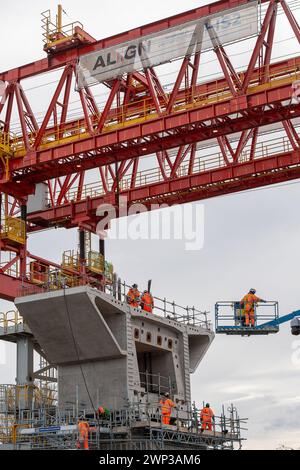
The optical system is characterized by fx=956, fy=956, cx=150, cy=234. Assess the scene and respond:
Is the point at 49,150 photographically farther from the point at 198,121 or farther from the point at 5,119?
the point at 198,121

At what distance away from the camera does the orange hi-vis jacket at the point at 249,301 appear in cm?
4259

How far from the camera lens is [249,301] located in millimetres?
42688

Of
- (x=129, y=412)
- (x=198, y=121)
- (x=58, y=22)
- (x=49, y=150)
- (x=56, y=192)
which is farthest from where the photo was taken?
(x=56, y=192)

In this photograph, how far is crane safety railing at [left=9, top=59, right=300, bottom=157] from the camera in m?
41.8

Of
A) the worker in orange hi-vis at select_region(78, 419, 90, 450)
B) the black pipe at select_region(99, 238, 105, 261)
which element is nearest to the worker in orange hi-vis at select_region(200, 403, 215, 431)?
the worker in orange hi-vis at select_region(78, 419, 90, 450)

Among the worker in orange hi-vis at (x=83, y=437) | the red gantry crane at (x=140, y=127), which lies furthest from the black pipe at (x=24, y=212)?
the worker in orange hi-vis at (x=83, y=437)

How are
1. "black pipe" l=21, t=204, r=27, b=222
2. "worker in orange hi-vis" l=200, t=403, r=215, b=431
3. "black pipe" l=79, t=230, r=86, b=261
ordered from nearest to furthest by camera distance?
"worker in orange hi-vis" l=200, t=403, r=215, b=431 → "black pipe" l=21, t=204, r=27, b=222 → "black pipe" l=79, t=230, r=86, b=261

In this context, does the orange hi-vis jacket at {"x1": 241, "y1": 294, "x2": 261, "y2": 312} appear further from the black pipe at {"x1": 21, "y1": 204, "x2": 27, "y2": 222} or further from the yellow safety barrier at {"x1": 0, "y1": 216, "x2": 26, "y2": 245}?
the black pipe at {"x1": 21, "y1": 204, "x2": 27, "y2": 222}

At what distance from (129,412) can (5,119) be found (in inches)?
750

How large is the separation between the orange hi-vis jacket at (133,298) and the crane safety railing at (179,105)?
8.06m

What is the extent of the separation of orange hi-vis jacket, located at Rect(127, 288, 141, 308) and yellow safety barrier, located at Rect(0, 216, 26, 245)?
9595 millimetres

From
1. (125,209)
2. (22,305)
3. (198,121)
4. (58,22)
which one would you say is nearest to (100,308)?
(22,305)

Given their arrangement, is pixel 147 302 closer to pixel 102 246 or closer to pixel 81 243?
pixel 81 243

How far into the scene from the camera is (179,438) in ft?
124
